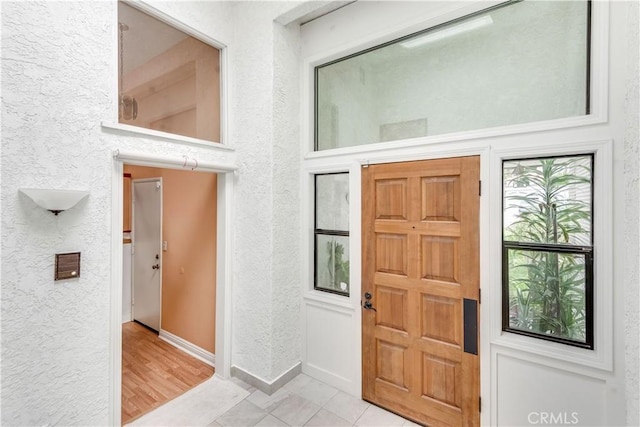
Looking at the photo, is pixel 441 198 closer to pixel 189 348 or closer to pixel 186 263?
pixel 186 263

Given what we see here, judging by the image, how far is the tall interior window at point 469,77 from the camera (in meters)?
1.80

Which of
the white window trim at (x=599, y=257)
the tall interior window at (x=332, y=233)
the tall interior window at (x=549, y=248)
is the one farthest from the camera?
the tall interior window at (x=332, y=233)

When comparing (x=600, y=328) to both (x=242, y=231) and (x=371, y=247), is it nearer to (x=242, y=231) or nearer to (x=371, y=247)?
(x=371, y=247)

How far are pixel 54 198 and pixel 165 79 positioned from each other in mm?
1396

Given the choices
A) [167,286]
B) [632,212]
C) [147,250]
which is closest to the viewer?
[632,212]

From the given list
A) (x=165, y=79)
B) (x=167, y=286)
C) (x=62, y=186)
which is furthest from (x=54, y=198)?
(x=167, y=286)

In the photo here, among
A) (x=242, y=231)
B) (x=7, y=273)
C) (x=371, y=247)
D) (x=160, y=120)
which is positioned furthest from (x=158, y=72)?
(x=371, y=247)

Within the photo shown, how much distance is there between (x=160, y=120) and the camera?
2414mm

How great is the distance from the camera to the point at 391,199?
235cm

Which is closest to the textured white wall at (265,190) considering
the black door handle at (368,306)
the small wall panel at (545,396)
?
the black door handle at (368,306)

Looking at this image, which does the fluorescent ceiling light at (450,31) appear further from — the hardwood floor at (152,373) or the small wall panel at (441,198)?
the hardwood floor at (152,373)

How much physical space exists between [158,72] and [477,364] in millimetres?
3443

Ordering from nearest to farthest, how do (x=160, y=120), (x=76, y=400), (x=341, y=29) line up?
(x=76, y=400) < (x=160, y=120) < (x=341, y=29)

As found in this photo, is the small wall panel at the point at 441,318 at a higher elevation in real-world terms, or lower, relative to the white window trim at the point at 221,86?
lower
